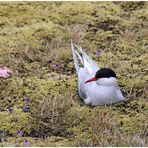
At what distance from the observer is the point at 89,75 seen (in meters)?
5.35

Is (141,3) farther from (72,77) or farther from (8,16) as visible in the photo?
(72,77)

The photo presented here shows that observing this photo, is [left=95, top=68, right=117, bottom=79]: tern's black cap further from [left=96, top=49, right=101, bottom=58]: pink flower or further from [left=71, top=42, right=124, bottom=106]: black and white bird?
[left=96, top=49, right=101, bottom=58]: pink flower

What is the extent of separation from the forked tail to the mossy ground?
0.36 ft

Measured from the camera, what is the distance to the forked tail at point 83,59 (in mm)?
5606

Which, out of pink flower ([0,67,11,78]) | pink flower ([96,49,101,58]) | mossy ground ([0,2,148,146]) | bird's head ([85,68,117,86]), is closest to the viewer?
mossy ground ([0,2,148,146])

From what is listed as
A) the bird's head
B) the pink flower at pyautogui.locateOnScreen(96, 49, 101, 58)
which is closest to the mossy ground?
the pink flower at pyautogui.locateOnScreen(96, 49, 101, 58)

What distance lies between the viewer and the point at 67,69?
6016 mm

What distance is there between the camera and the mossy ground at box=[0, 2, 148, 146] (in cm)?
468

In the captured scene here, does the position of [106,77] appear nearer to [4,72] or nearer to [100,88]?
[100,88]

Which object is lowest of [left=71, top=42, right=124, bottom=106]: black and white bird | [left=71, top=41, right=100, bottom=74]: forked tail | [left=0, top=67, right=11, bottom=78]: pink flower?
[left=71, top=42, right=124, bottom=106]: black and white bird

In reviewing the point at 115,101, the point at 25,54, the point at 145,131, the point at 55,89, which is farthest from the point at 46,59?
the point at 145,131

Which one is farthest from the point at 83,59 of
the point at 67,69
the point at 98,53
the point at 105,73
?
the point at 105,73

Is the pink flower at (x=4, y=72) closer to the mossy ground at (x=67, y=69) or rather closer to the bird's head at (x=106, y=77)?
the mossy ground at (x=67, y=69)

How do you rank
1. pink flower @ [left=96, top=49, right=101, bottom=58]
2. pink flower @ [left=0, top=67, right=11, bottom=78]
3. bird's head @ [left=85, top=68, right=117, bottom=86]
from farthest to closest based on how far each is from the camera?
pink flower @ [left=96, top=49, right=101, bottom=58] → pink flower @ [left=0, top=67, right=11, bottom=78] → bird's head @ [left=85, top=68, right=117, bottom=86]
